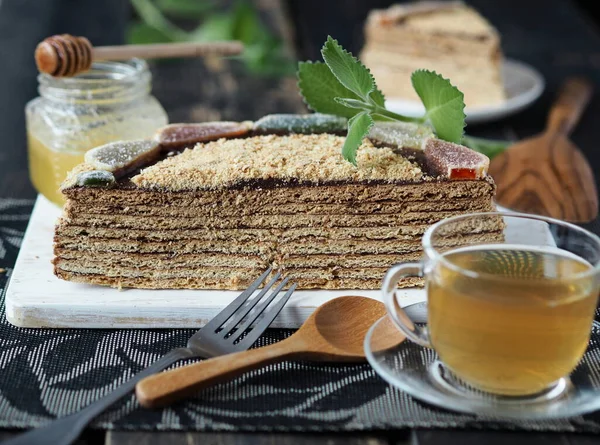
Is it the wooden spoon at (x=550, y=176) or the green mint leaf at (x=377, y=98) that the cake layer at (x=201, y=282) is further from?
the wooden spoon at (x=550, y=176)

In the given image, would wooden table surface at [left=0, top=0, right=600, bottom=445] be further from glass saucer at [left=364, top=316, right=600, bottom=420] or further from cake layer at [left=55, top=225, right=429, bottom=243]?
cake layer at [left=55, top=225, right=429, bottom=243]

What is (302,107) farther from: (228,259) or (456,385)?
(456,385)

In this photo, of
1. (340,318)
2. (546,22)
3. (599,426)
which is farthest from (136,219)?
(546,22)

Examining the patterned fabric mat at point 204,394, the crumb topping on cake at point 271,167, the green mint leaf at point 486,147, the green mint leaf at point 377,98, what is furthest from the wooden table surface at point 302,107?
the green mint leaf at point 377,98

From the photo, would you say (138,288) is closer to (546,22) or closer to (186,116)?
(186,116)

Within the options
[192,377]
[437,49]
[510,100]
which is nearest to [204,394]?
[192,377]

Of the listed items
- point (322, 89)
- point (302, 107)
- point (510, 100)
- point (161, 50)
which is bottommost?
point (302, 107)
